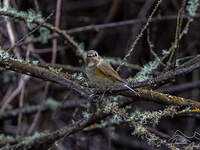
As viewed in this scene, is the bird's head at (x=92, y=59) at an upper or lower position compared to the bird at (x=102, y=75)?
upper

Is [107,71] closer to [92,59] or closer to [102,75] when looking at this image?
[102,75]

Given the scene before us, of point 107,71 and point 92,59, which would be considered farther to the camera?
point 92,59

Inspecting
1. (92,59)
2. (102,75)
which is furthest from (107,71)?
(92,59)

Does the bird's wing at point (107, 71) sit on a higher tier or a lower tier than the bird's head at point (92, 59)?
lower

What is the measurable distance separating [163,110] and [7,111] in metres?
2.03

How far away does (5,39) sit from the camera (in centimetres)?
307

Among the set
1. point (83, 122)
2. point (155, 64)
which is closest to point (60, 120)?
point (83, 122)

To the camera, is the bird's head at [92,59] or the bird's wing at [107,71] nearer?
the bird's wing at [107,71]

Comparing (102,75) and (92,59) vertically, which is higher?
(92,59)

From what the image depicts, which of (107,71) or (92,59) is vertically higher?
(92,59)

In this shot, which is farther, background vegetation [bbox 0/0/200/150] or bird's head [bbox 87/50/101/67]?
bird's head [bbox 87/50/101/67]

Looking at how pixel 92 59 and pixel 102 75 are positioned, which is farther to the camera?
pixel 92 59

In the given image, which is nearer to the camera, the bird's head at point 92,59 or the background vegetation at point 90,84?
the background vegetation at point 90,84

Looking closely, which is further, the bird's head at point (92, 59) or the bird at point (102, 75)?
the bird's head at point (92, 59)
